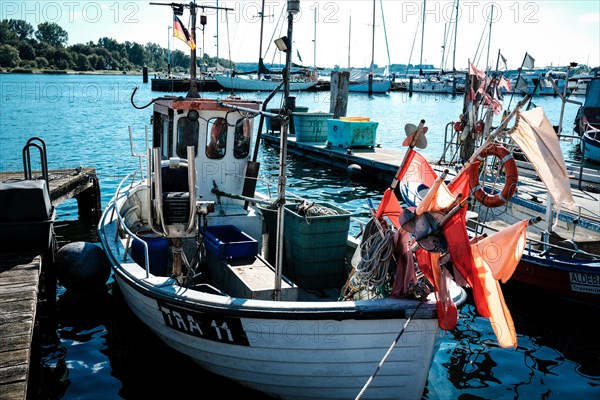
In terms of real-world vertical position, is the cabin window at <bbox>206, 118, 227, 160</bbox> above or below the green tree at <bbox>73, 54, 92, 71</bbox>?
below

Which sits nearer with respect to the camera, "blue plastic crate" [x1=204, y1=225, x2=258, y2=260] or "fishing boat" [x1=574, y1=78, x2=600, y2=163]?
"blue plastic crate" [x1=204, y1=225, x2=258, y2=260]

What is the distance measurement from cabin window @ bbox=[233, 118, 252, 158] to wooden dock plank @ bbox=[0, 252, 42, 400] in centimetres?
353

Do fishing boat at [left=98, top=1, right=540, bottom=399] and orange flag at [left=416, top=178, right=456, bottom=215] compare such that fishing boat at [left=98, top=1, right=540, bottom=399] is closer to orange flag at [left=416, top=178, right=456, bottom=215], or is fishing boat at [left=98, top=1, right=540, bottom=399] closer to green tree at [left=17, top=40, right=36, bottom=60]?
orange flag at [left=416, top=178, right=456, bottom=215]

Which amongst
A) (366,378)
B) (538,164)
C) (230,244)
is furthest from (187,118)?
(538,164)

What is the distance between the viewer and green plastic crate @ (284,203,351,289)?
25.8 feet

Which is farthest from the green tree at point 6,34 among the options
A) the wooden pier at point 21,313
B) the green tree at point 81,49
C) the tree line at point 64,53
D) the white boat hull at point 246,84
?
the wooden pier at point 21,313

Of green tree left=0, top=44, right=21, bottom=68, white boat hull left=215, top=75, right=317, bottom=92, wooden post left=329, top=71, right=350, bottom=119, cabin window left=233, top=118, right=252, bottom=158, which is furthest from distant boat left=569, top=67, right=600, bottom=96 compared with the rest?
green tree left=0, top=44, right=21, bottom=68

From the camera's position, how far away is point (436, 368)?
27.6 ft

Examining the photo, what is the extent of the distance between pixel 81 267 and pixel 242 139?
3.48m

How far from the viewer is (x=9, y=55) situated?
120875 millimetres

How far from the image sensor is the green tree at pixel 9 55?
396 feet

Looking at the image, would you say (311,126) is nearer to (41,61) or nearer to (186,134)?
(186,134)

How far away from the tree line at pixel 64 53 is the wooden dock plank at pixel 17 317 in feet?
365

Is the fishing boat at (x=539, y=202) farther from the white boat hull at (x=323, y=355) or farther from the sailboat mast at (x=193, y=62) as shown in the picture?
the sailboat mast at (x=193, y=62)
